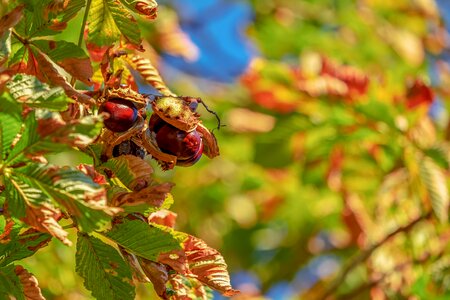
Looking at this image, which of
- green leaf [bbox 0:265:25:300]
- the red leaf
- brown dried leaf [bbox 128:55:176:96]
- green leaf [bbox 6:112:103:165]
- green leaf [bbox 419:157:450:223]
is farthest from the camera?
the red leaf

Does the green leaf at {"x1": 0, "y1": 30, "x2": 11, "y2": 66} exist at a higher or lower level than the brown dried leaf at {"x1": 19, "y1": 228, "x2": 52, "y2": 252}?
higher

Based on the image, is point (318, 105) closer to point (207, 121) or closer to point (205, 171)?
point (207, 121)

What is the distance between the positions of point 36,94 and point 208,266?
278 millimetres

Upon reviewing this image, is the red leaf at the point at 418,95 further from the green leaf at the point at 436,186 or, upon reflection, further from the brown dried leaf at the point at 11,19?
the brown dried leaf at the point at 11,19

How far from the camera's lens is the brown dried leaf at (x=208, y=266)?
101cm

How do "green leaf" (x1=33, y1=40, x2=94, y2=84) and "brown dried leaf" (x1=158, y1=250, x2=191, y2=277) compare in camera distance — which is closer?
"brown dried leaf" (x1=158, y1=250, x2=191, y2=277)

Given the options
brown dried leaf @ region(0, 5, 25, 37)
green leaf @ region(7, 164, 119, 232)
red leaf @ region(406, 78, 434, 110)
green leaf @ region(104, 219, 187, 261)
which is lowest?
red leaf @ region(406, 78, 434, 110)

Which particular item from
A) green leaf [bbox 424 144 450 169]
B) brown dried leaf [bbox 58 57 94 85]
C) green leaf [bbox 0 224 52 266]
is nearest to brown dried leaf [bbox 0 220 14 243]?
green leaf [bbox 0 224 52 266]

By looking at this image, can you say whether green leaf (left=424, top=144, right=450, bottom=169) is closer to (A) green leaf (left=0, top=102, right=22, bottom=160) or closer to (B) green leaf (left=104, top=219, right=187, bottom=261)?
(B) green leaf (left=104, top=219, right=187, bottom=261)

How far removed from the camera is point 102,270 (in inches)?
39.9

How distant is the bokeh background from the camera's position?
2.27 m

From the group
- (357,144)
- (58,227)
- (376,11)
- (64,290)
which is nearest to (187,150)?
(58,227)

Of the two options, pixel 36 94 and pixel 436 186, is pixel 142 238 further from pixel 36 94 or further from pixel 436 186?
pixel 436 186

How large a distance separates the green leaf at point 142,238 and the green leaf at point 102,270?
5 cm
